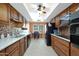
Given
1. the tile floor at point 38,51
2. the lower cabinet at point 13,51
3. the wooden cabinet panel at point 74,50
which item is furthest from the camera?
the tile floor at point 38,51

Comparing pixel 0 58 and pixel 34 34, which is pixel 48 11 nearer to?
pixel 34 34

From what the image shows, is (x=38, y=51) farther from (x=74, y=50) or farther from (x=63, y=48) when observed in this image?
(x=74, y=50)

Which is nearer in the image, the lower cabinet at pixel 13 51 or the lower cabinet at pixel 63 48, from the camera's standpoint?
the lower cabinet at pixel 13 51

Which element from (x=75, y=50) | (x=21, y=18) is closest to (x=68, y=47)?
(x=75, y=50)

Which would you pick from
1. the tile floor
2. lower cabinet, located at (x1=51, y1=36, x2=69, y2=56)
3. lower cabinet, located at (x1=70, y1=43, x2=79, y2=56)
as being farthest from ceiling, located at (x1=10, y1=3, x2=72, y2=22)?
lower cabinet, located at (x1=70, y1=43, x2=79, y2=56)

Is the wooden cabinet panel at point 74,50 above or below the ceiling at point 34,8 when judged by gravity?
below

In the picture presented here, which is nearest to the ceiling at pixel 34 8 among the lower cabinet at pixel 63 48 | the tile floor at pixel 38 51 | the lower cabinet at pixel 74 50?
the tile floor at pixel 38 51

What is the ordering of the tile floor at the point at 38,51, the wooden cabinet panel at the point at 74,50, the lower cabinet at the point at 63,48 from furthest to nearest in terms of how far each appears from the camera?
the lower cabinet at the point at 63,48 → the tile floor at the point at 38,51 → the wooden cabinet panel at the point at 74,50

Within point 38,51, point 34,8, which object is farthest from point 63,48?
point 34,8

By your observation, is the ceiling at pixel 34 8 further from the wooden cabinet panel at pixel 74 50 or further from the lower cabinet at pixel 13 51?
the wooden cabinet panel at pixel 74 50

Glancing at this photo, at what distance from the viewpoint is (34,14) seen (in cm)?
343

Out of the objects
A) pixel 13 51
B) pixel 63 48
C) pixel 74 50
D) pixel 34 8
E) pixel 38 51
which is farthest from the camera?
pixel 34 8

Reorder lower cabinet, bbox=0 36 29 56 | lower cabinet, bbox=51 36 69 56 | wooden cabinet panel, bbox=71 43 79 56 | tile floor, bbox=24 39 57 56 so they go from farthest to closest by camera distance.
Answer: lower cabinet, bbox=51 36 69 56
tile floor, bbox=24 39 57 56
wooden cabinet panel, bbox=71 43 79 56
lower cabinet, bbox=0 36 29 56

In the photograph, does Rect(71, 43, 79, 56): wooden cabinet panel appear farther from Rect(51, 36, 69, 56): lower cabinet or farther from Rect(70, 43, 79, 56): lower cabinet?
Rect(51, 36, 69, 56): lower cabinet
